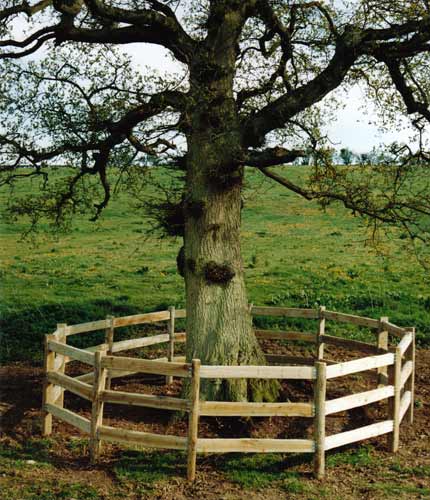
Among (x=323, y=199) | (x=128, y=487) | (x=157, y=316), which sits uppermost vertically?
(x=323, y=199)

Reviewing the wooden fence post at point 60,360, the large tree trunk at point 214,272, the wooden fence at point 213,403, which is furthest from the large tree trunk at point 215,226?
the wooden fence post at point 60,360

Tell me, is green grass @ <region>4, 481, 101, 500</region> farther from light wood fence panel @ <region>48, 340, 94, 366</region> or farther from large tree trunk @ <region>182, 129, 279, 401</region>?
large tree trunk @ <region>182, 129, 279, 401</region>

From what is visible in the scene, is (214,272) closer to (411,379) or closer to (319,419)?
(319,419)

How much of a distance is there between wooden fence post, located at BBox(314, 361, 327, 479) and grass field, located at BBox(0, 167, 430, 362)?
508 centimetres

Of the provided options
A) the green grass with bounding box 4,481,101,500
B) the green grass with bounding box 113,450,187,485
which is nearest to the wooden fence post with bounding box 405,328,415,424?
the green grass with bounding box 113,450,187,485

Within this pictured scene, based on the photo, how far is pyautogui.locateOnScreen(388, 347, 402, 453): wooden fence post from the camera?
11641 millimetres

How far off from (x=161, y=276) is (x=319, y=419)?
16742mm

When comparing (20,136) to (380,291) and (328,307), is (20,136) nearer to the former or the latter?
(328,307)

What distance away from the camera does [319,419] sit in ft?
34.4

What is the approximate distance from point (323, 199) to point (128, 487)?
6.89m

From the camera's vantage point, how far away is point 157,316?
15875 mm

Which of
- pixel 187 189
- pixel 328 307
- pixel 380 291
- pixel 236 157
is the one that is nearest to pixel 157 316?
pixel 187 189

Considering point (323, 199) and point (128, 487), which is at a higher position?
point (323, 199)

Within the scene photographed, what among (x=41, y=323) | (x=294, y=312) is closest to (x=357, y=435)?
(x=294, y=312)
